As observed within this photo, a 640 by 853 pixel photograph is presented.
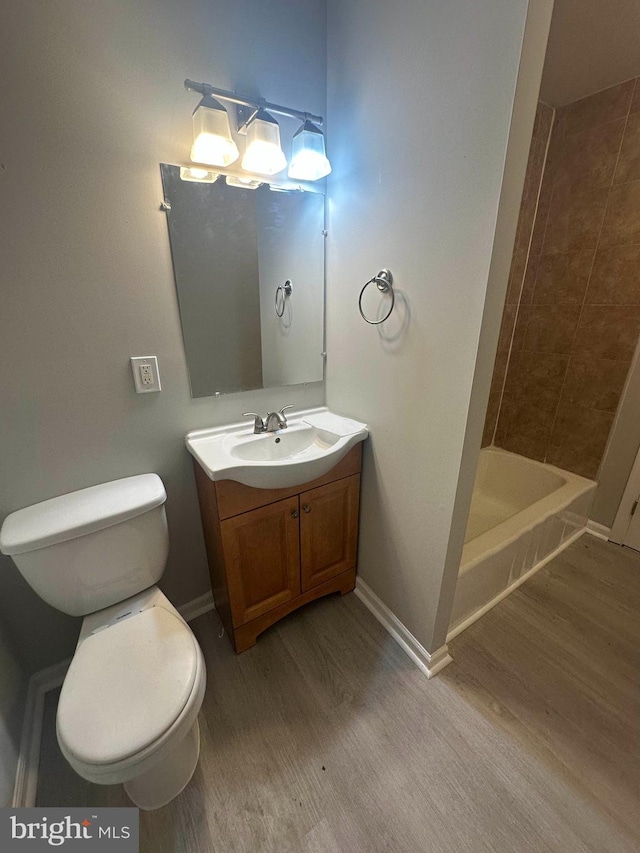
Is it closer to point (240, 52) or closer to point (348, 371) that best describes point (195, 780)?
point (348, 371)

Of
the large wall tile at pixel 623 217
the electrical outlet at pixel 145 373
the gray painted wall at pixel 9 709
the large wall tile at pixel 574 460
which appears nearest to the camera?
the gray painted wall at pixel 9 709

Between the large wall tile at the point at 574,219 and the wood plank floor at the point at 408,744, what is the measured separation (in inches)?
77.0

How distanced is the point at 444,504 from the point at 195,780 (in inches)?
46.0

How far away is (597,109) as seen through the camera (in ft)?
5.59

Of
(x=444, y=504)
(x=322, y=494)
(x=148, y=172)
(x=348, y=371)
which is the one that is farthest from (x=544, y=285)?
(x=148, y=172)

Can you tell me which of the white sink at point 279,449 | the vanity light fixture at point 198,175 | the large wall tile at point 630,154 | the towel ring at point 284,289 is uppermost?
the large wall tile at point 630,154

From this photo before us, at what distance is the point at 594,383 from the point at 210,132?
2.26m

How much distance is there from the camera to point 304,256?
4.78 ft

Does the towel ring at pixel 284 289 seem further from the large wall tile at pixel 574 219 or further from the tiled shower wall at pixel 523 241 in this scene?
the large wall tile at pixel 574 219

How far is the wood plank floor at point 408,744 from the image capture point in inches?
Answer: 36.4

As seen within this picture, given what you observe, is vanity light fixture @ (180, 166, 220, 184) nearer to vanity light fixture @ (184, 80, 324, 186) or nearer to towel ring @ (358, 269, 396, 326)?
vanity light fixture @ (184, 80, 324, 186)

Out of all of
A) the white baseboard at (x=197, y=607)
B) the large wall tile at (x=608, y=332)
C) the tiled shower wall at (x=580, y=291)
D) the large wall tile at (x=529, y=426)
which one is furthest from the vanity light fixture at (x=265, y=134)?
the large wall tile at (x=529, y=426)

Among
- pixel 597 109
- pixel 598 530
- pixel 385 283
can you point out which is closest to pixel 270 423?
pixel 385 283

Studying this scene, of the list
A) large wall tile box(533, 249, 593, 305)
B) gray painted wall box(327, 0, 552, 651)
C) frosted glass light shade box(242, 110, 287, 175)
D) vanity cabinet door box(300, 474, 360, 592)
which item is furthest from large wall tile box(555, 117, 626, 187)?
vanity cabinet door box(300, 474, 360, 592)
